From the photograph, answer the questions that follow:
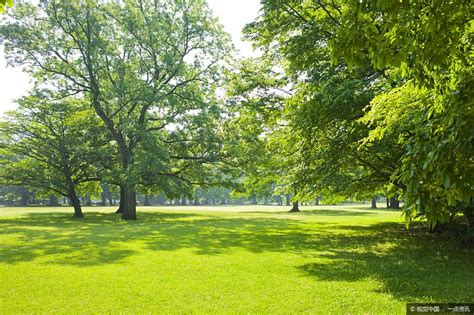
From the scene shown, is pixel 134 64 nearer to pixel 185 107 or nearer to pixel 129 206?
pixel 185 107

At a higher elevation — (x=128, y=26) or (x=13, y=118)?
(x=128, y=26)

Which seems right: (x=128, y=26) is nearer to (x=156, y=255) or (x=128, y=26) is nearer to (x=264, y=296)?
(x=156, y=255)

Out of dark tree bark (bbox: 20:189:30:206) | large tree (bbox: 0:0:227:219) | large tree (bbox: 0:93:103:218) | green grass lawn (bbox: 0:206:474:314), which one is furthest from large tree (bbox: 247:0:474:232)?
dark tree bark (bbox: 20:189:30:206)

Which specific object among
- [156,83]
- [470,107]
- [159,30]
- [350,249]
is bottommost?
[350,249]

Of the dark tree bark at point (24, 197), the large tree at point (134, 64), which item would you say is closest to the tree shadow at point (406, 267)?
the large tree at point (134, 64)

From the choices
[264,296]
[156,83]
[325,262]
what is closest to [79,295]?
[264,296]

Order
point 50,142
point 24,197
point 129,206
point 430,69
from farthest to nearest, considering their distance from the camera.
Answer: point 24,197, point 50,142, point 129,206, point 430,69

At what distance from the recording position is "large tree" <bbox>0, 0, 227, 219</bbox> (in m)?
29.3

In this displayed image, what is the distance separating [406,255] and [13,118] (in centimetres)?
3384

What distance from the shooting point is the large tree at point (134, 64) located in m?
Answer: 29.3

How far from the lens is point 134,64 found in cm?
3272

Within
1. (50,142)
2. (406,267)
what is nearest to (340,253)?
(406,267)

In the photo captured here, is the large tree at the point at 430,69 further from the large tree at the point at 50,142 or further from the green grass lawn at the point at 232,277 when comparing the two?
the large tree at the point at 50,142

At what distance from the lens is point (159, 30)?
31438 mm
